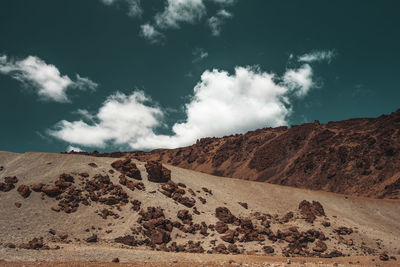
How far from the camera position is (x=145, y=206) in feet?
93.4

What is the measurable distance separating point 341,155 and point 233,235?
5682 centimetres

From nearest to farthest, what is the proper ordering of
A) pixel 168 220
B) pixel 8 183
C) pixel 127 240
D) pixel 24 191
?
pixel 127 240 → pixel 24 191 → pixel 168 220 → pixel 8 183

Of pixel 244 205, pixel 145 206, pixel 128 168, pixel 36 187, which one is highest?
pixel 128 168

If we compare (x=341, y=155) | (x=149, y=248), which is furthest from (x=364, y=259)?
(x=341, y=155)

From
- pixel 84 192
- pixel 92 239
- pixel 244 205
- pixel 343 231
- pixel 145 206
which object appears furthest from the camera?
pixel 244 205

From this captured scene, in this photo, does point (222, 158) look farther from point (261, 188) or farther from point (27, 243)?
→ point (27, 243)

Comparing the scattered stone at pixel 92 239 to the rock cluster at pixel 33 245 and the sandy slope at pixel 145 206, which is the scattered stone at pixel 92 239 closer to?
the sandy slope at pixel 145 206

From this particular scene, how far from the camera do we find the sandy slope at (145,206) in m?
20.0

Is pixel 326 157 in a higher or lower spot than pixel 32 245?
higher

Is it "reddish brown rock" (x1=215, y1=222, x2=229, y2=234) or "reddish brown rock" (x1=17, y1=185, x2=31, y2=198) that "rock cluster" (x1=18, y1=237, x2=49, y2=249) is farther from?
"reddish brown rock" (x1=215, y1=222, x2=229, y2=234)

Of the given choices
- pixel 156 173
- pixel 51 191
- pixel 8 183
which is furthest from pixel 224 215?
pixel 8 183

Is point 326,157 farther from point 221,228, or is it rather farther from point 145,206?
point 145,206

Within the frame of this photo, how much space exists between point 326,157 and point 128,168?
61358mm

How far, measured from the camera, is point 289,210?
121 ft
